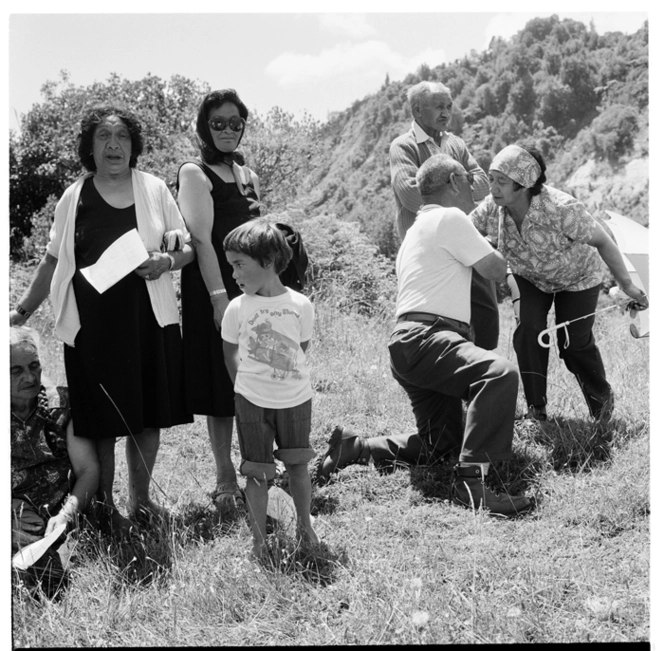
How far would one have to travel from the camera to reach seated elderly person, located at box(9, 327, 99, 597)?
3291 millimetres

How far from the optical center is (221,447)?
3.92 metres

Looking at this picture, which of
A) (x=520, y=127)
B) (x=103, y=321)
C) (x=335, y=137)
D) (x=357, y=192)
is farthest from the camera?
(x=335, y=137)

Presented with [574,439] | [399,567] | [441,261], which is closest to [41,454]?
[399,567]

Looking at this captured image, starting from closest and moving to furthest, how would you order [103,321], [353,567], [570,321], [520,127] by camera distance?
[353,567] < [103,321] < [570,321] < [520,127]

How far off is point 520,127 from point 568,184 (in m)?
4.79

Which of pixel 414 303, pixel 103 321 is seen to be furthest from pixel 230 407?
pixel 414 303

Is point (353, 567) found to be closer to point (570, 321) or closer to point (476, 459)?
point (476, 459)

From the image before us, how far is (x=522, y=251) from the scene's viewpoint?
4434mm

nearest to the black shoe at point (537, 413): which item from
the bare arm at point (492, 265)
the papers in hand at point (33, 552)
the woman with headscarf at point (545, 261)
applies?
the woman with headscarf at point (545, 261)

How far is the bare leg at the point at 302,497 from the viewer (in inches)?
125

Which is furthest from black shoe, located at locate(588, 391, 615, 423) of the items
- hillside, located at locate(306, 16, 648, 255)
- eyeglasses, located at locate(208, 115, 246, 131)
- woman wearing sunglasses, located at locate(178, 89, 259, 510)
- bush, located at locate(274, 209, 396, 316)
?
hillside, located at locate(306, 16, 648, 255)

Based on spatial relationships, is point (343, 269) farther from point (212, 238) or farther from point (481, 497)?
point (481, 497)

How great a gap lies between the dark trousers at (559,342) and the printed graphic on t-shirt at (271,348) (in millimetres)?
1991

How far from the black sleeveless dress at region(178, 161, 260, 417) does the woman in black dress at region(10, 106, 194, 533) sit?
23 centimetres
